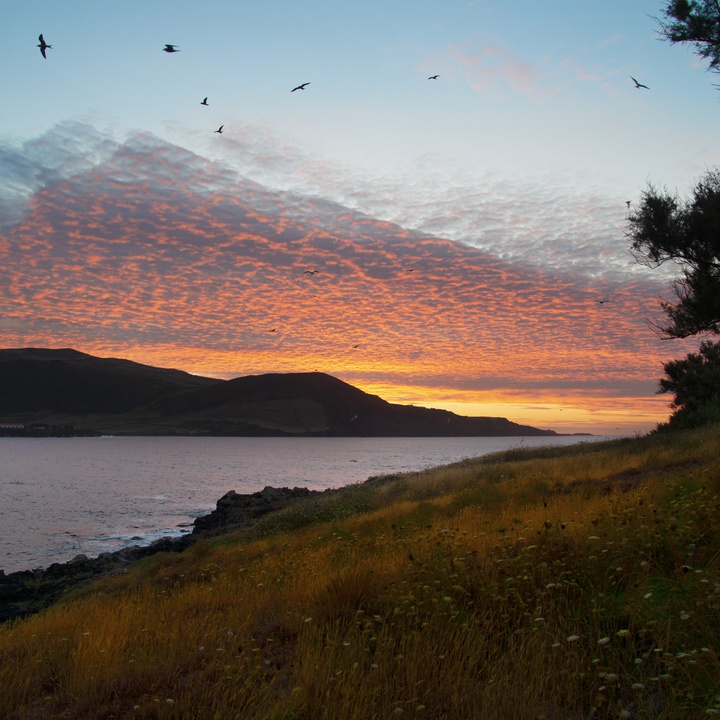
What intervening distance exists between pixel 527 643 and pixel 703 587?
176cm

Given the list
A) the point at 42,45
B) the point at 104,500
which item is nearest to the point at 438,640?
the point at 42,45

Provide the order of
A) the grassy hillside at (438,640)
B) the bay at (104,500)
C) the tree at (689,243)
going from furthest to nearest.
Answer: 1. the bay at (104,500)
2. the tree at (689,243)
3. the grassy hillside at (438,640)

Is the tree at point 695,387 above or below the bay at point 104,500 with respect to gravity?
above

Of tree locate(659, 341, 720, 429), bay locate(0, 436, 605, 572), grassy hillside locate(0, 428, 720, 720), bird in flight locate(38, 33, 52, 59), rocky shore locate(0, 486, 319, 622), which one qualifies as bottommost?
bay locate(0, 436, 605, 572)

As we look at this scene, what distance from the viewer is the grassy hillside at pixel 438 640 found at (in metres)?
4.11

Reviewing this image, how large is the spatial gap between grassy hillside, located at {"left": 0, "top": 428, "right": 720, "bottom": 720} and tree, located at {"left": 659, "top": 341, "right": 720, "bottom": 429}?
24.4 metres

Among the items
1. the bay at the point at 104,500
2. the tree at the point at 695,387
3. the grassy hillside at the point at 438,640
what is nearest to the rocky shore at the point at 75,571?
the bay at the point at 104,500

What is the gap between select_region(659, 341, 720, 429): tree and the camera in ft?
96.6

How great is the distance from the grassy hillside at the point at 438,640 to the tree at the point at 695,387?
962 inches

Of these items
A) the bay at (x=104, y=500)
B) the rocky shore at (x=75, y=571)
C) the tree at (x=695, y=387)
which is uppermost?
the tree at (x=695, y=387)

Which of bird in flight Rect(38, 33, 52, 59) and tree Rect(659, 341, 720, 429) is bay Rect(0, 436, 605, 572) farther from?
bird in flight Rect(38, 33, 52, 59)

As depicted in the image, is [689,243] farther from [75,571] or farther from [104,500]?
[104,500]

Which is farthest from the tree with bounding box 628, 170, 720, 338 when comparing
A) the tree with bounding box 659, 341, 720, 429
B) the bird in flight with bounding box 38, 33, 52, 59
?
the bird in flight with bounding box 38, 33, 52, 59

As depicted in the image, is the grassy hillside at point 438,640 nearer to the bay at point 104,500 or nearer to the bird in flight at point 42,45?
the bird in flight at point 42,45
